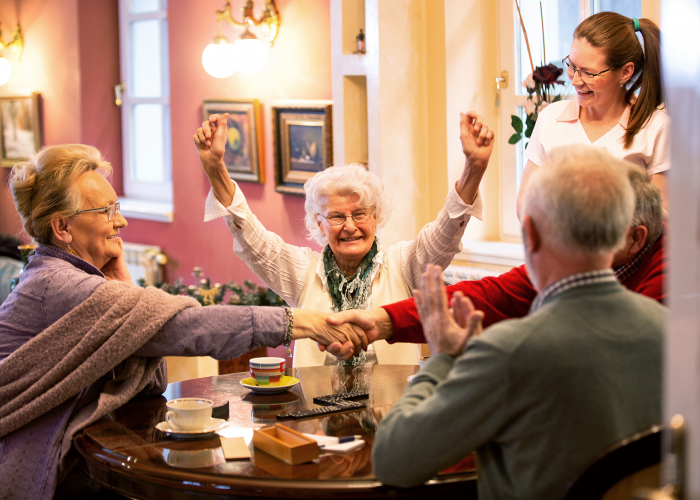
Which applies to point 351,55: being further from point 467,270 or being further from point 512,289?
point 512,289

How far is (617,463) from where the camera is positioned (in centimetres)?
111

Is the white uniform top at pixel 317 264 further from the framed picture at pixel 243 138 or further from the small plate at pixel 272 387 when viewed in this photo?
the framed picture at pixel 243 138

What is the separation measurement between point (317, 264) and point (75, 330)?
40.6 inches

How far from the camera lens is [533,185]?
1.26 m

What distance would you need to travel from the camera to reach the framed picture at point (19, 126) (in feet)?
22.2

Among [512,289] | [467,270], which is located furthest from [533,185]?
[467,270]

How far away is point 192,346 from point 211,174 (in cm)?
84

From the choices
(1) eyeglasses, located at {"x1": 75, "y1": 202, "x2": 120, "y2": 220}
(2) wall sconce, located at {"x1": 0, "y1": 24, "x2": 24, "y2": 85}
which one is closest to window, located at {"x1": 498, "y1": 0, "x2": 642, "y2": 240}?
(1) eyeglasses, located at {"x1": 75, "y1": 202, "x2": 120, "y2": 220}

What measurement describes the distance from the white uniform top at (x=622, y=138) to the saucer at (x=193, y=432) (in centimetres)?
136

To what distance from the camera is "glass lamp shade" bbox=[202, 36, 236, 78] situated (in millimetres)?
4706

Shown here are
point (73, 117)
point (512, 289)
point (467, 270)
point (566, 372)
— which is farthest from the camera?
point (73, 117)

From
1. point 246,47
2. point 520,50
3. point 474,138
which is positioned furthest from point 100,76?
point 474,138

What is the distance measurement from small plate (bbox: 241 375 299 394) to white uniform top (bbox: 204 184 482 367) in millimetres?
483

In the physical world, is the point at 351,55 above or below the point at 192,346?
above
